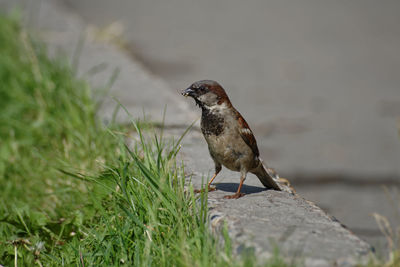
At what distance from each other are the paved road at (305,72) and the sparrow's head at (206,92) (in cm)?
152

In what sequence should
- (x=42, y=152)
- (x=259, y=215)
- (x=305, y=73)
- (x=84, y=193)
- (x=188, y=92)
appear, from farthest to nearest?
1. (x=305, y=73)
2. (x=42, y=152)
3. (x=84, y=193)
4. (x=188, y=92)
5. (x=259, y=215)

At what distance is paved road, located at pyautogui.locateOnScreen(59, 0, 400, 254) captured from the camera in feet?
16.6

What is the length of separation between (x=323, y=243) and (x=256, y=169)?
35.4 inches

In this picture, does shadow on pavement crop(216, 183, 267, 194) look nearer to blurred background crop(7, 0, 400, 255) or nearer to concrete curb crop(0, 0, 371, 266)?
concrete curb crop(0, 0, 371, 266)

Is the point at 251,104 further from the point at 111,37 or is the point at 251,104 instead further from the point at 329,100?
the point at 111,37

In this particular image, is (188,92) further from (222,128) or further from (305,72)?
(305,72)

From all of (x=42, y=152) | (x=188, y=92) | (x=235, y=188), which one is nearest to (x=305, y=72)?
(x=42, y=152)

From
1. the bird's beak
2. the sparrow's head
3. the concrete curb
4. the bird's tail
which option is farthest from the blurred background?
the bird's beak

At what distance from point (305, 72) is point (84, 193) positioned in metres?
4.63

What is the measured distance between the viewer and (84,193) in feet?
11.9

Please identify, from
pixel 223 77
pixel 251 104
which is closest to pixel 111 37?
pixel 223 77

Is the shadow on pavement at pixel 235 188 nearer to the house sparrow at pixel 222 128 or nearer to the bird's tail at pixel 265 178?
the bird's tail at pixel 265 178

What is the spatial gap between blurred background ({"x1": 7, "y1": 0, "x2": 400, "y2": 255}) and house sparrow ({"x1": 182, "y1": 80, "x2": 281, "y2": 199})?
1062 mm

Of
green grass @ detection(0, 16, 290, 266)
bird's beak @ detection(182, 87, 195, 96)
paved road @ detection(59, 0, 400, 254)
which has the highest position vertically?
paved road @ detection(59, 0, 400, 254)
